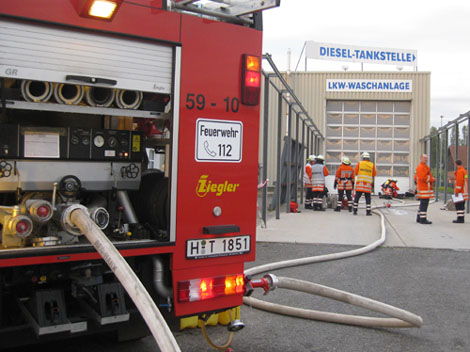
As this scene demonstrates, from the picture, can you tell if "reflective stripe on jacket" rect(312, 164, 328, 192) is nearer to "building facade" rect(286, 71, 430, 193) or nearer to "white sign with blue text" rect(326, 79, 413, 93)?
"building facade" rect(286, 71, 430, 193)

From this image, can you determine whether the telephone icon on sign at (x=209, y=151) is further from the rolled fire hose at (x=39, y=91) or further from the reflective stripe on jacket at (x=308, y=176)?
the reflective stripe on jacket at (x=308, y=176)

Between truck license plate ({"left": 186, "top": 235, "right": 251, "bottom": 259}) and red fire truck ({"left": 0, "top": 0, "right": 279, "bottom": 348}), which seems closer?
red fire truck ({"left": 0, "top": 0, "right": 279, "bottom": 348})

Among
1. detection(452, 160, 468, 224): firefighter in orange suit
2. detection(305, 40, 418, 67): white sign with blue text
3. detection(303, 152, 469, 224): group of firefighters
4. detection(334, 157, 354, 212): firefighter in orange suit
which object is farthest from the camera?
detection(305, 40, 418, 67): white sign with blue text

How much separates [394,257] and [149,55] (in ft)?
18.7

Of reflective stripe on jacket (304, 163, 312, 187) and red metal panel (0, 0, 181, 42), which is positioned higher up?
red metal panel (0, 0, 181, 42)

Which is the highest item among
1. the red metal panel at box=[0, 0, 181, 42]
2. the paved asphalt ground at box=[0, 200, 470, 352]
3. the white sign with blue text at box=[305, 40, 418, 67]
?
the white sign with blue text at box=[305, 40, 418, 67]

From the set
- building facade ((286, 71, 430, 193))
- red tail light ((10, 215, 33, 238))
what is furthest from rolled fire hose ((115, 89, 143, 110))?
building facade ((286, 71, 430, 193))

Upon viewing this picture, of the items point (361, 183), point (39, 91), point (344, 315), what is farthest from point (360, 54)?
point (39, 91)

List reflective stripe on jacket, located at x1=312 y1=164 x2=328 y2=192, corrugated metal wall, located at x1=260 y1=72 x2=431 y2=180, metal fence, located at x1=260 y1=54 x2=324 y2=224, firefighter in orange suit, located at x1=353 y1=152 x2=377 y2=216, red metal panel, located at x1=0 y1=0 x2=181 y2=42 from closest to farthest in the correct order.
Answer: red metal panel, located at x1=0 y1=0 x2=181 y2=42 → metal fence, located at x1=260 y1=54 x2=324 y2=224 → firefighter in orange suit, located at x1=353 y1=152 x2=377 y2=216 → reflective stripe on jacket, located at x1=312 y1=164 x2=328 y2=192 → corrugated metal wall, located at x1=260 y1=72 x2=431 y2=180

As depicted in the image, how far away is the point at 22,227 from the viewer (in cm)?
287

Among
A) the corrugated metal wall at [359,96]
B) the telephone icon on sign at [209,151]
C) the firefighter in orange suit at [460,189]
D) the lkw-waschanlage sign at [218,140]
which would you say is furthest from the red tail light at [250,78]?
the corrugated metal wall at [359,96]

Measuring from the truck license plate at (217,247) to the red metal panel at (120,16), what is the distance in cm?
123

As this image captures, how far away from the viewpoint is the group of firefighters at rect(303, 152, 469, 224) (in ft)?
40.3

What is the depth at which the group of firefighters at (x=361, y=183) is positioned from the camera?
484 inches
